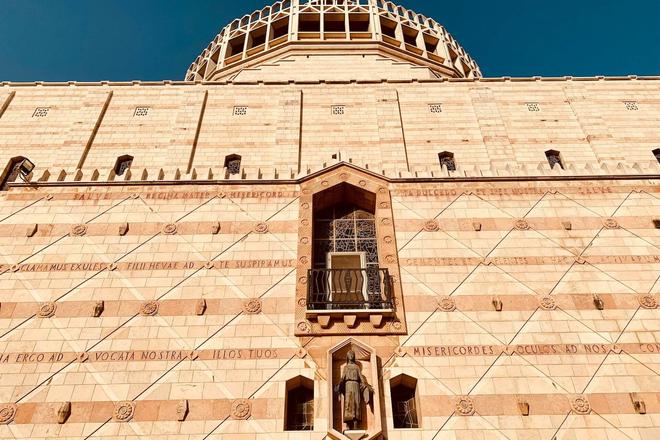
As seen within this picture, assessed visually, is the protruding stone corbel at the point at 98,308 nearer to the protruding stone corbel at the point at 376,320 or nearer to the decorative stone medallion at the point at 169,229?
the decorative stone medallion at the point at 169,229

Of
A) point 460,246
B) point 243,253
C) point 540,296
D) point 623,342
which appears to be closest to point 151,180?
point 243,253

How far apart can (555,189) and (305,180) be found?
6.01m

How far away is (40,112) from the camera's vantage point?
16719 millimetres

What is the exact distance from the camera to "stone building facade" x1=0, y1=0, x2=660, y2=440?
8.84 meters

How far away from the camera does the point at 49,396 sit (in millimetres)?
8922

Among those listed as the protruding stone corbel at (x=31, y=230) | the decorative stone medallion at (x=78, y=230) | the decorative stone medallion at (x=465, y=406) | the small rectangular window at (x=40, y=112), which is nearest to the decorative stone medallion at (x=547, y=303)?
the decorative stone medallion at (x=465, y=406)

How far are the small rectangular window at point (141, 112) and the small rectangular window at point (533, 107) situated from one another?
490 inches

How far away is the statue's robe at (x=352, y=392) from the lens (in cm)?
847

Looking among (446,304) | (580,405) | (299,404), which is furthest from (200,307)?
(580,405)

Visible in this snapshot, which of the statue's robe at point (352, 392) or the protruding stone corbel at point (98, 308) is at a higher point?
the protruding stone corbel at point (98, 308)

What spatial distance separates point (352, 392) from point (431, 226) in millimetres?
4486

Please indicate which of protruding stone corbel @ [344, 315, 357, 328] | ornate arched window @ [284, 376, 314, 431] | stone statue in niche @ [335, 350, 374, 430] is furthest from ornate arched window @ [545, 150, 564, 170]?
ornate arched window @ [284, 376, 314, 431]

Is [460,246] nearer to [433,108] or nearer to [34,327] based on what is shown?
[433,108]

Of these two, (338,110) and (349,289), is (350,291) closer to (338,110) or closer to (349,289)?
A: (349,289)
